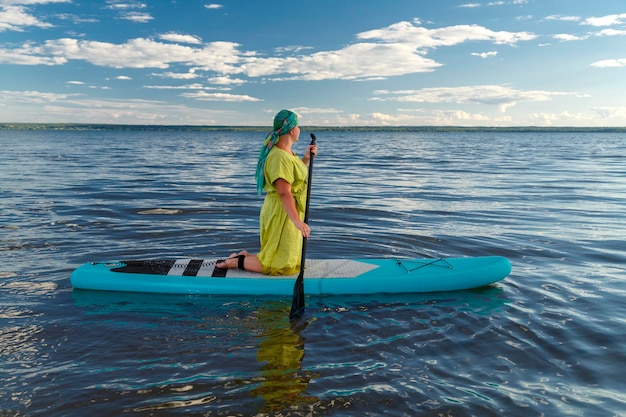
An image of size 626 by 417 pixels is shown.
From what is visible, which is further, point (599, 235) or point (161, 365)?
point (599, 235)

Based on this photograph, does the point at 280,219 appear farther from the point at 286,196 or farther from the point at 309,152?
the point at 309,152

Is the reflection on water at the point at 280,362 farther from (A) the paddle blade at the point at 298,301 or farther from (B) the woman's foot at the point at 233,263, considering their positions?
(B) the woman's foot at the point at 233,263

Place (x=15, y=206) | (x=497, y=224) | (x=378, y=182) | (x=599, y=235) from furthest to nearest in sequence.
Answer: (x=378, y=182) → (x=15, y=206) → (x=497, y=224) → (x=599, y=235)

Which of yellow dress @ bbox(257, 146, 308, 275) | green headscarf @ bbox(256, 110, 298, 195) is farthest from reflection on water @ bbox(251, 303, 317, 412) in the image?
green headscarf @ bbox(256, 110, 298, 195)

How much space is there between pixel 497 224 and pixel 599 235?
2.13 m

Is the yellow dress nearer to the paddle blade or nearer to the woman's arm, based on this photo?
the woman's arm

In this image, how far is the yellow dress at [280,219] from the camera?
20.7ft

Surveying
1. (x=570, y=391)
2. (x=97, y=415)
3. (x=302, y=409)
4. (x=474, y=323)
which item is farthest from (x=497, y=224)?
(x=97, y=415)

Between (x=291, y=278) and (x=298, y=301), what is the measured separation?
0.65m

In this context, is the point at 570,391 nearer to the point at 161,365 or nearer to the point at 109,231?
the point at 161,365

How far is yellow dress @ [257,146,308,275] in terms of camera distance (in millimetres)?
6320

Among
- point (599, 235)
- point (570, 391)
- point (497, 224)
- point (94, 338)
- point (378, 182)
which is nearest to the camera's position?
point (570, 391)

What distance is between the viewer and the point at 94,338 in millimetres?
5539

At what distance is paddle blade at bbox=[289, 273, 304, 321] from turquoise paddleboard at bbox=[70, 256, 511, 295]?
42cm
